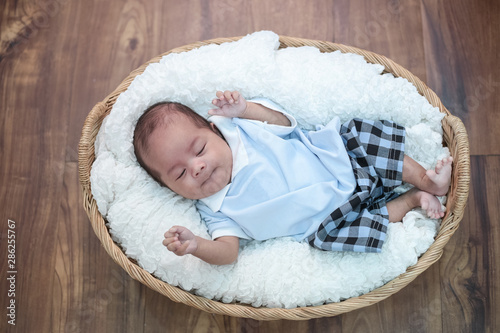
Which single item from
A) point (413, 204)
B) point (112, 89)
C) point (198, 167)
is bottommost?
point (413, 204)

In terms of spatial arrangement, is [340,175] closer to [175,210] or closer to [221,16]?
[175,210]

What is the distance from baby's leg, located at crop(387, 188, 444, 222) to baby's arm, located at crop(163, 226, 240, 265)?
0.52 m

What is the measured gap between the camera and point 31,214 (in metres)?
1.80

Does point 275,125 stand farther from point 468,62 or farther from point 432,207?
point 468,62

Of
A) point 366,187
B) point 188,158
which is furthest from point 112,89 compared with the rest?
point 366,187

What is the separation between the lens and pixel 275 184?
1.55 metres

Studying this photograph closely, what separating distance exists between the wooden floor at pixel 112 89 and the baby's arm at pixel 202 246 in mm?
327

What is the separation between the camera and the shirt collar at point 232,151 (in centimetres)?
154

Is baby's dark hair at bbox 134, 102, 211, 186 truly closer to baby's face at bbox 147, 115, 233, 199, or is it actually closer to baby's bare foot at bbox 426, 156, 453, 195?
baby's face at bbox 147, 115, 233, 199

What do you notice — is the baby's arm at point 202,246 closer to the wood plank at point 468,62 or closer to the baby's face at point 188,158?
the baby's face at point 188,158

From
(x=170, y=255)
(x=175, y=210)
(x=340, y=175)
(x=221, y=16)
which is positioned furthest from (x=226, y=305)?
(x=221, y=16)

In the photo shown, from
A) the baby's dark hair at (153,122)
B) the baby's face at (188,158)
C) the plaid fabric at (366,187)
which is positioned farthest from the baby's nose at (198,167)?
the plaid fabric at (366,187)

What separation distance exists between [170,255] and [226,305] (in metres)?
0.22

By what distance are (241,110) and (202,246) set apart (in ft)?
1.47
